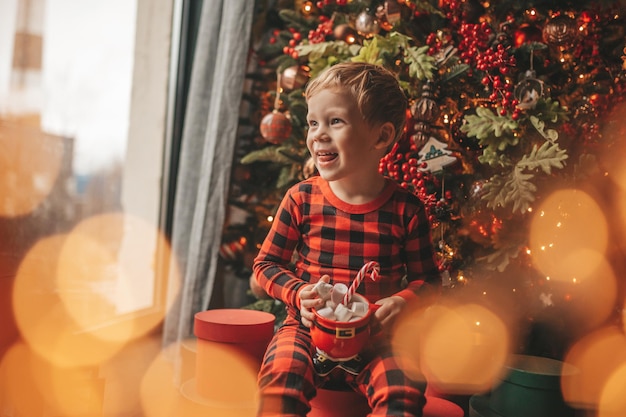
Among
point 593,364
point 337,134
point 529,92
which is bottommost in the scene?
point 593,364

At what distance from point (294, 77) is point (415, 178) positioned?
649 mm

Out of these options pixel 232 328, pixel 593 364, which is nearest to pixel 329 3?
pixel 232 328

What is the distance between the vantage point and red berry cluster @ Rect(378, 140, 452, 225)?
1.83 m

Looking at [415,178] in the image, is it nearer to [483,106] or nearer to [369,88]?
[483,106]

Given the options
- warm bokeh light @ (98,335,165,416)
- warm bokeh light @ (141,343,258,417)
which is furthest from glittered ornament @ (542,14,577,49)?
warm bokeh light @ (98,335,165,416)

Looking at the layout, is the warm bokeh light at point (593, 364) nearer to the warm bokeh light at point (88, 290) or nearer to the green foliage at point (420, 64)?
the green foliage at point (420, 64)

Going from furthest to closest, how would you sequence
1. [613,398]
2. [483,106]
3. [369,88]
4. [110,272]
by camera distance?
1. [110,272]
2. [483,106]
3. [613,398]
4. [369,88]

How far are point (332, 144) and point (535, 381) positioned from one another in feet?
2.62

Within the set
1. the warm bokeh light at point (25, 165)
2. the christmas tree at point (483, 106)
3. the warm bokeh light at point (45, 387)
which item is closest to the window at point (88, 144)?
the warm bokeh light at point (25, 165)

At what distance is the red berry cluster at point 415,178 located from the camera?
183cm

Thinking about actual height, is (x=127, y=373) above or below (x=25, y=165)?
below

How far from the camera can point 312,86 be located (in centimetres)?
129

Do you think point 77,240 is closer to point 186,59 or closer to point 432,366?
point 186,59

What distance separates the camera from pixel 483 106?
192 cm
